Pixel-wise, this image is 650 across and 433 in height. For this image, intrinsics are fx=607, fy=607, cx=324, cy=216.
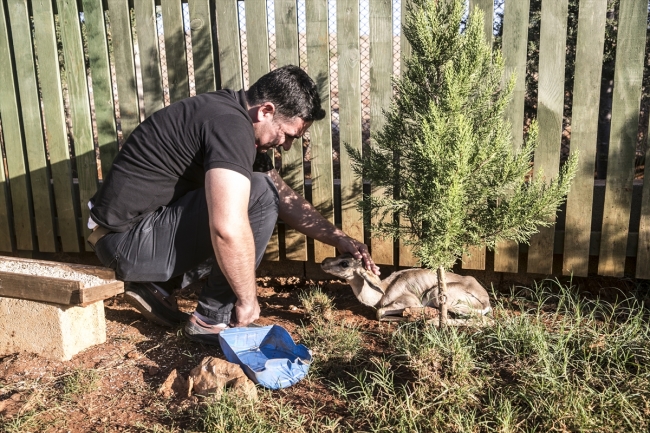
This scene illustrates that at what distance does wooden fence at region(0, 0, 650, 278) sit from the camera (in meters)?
4.49

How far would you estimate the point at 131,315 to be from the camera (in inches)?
194

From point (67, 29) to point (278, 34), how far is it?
1.86 meters

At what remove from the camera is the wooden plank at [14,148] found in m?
5.37

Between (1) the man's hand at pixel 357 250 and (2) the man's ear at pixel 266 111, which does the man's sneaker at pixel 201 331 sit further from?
(2) the man's ear at pixel 266 111

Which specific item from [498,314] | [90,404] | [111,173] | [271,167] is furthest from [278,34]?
[90,404]

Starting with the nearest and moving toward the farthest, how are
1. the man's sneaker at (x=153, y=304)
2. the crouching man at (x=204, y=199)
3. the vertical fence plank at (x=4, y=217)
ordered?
the crouching man at (x=204, y=199)
the man's sneaker at (x=153, y=304)
the vertical fence plank at (x=4, y=217)

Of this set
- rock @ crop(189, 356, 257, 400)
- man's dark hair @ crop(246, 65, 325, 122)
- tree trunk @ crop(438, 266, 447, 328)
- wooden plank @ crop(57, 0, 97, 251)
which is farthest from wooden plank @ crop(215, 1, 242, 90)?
rock @ crop(189, 356, 257, 400)

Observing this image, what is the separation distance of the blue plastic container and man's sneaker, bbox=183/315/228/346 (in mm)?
415

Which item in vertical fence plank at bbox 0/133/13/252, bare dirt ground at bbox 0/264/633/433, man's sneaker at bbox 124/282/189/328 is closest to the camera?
bare dirt ground at bbox 0/264/633/433

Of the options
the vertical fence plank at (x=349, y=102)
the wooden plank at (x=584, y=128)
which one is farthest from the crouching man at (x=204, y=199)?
the wooden plank at (x=584, y=128)

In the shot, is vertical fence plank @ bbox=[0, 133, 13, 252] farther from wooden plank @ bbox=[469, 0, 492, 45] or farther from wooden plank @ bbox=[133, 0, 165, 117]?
wooden plank @ bbox=[469, 0, 492, 45]

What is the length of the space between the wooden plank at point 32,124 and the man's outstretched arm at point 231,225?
269 centimetres

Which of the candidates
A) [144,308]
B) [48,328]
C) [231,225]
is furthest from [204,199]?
[48,328]

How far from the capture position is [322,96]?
16.0ft
